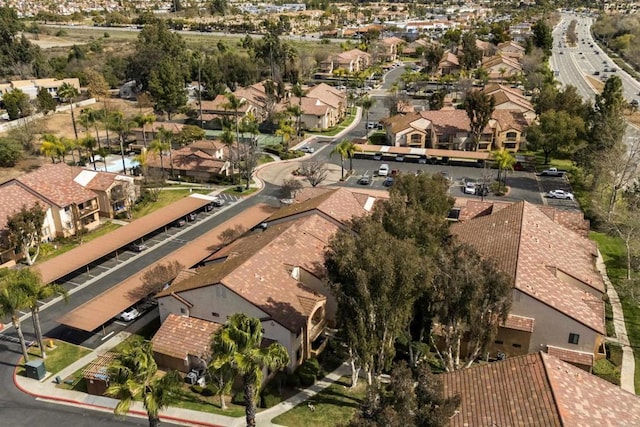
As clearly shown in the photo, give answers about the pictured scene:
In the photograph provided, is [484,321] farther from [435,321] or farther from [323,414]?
[323,414]

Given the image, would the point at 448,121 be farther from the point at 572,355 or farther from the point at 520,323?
the point at 572,355

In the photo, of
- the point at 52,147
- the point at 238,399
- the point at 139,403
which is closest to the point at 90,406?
the point at 139,403

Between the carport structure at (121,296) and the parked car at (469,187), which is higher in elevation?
the carport structure at (121,296)

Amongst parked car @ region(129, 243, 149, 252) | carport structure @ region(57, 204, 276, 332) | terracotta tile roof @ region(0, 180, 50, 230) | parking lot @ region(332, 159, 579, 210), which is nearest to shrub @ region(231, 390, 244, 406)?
carport structure @ region(57, 204, 276, 332)

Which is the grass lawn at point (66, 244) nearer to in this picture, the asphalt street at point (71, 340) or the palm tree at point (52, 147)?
the asphalt street at point (71, 340)

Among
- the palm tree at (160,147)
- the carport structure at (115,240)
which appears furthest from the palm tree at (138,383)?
the palm tree at (160,147)

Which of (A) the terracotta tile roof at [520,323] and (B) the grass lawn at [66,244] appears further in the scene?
(B) the grass lawn at [66,244]
